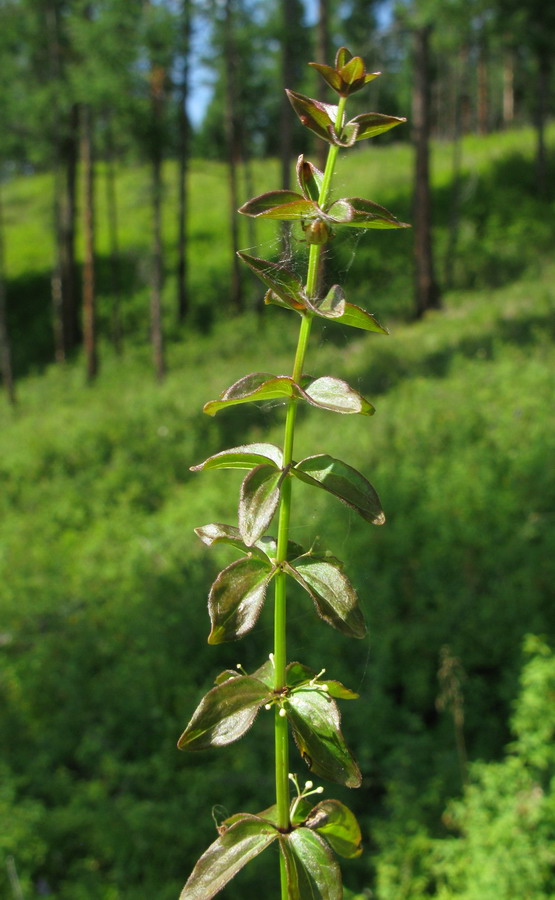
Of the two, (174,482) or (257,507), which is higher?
(257,507)

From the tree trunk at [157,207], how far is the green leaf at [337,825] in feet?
41.5

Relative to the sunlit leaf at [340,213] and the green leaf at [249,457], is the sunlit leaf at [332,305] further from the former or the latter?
the green leaf at [249,457]

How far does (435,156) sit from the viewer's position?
2172cm

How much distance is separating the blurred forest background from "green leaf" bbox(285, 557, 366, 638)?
0.35 m

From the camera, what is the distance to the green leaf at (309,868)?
0.61 m

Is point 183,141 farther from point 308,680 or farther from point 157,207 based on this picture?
point 308,680

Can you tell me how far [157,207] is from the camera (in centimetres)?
1288

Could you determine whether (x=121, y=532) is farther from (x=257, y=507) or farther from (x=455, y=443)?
(x=257, y=507)

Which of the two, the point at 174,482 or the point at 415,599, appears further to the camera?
the point at 174,482

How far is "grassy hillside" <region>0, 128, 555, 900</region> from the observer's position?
12.4ft

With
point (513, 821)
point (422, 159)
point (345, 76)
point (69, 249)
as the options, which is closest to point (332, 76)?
point (345, 76)

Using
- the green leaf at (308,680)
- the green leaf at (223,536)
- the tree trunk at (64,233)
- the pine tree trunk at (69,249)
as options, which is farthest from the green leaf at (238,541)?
the pine tree trunk at (69,249)

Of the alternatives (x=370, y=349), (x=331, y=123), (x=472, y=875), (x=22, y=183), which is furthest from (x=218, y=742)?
(x=22, y=183)

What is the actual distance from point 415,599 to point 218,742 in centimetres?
469
